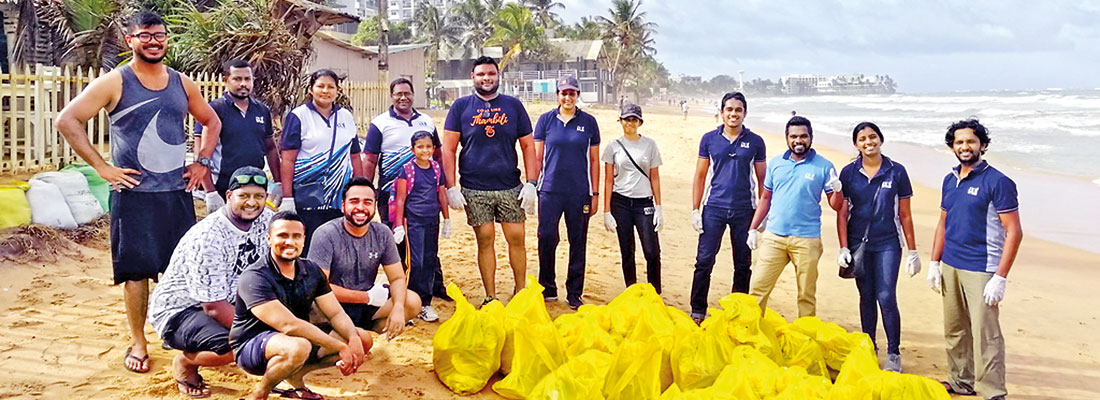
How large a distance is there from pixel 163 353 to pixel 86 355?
421mm

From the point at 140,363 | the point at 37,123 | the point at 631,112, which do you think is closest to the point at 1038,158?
the point at 631,112

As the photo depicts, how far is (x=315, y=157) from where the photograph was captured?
4.92 meters

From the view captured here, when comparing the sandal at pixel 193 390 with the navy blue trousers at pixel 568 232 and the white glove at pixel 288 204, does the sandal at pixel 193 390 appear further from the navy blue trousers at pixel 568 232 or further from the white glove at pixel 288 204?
the navy blue trousers at pixel 568 232

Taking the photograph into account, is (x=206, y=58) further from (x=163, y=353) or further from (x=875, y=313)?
(x=875, y=313)

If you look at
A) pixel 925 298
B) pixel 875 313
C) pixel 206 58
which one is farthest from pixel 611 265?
pixel 206 58

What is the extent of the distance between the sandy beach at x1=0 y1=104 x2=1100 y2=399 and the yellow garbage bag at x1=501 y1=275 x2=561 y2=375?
1.20 ft

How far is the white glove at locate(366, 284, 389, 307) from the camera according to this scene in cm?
402

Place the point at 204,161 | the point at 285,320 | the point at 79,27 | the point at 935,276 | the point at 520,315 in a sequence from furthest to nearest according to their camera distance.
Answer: the point at 79,27 < the point at 935,276 < the point at 204,161 < the point at 520,315 < the point at 285,320

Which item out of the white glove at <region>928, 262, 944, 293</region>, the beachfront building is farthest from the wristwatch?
the beachfront building

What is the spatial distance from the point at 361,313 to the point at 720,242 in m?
2.56

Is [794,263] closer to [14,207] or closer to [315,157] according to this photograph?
[315,157]

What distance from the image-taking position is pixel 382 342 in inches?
183

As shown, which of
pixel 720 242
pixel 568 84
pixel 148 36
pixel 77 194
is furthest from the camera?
pixel 77 194

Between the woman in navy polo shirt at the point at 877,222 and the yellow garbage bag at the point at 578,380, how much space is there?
6.33 ft
